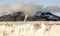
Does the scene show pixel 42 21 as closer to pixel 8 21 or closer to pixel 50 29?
pixel 50 29

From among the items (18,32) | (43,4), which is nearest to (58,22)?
(43,4)

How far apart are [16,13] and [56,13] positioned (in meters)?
0.47

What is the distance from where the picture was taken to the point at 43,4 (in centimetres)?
255

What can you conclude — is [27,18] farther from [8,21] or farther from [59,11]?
[59,11]

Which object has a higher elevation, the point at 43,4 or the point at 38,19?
the point at 43,4

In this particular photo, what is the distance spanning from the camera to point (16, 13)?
2527mm

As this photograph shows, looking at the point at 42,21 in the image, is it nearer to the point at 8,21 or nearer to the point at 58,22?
the point at 58,22

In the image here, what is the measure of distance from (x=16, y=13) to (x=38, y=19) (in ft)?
0.88

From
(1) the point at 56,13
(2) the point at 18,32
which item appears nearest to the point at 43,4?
(1) the point at 56,13

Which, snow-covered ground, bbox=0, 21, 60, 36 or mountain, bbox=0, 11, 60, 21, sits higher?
mountain, bbox=0, 11, 60, 21

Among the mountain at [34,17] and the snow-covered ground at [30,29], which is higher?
the mountain at [34,17]

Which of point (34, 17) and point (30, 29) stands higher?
point (34, 17)

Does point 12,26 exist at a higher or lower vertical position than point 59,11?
lower

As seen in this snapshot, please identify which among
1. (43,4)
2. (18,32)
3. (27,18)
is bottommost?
(18,32)
